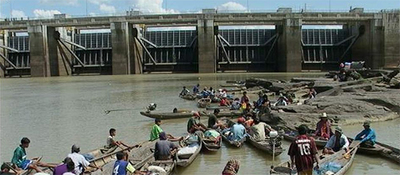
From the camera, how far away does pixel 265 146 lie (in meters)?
15.9

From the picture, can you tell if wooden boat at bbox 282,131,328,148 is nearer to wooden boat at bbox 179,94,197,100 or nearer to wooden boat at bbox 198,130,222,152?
wooden boat at bbox 198,130,222,152

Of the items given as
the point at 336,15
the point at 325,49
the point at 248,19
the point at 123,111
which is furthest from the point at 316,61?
the point at 123,111

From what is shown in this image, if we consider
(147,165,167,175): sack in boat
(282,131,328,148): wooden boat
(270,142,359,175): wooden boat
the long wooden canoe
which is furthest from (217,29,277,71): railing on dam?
(147,165,167,175): sack in boat

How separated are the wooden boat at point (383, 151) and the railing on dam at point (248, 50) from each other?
55523 millimetres

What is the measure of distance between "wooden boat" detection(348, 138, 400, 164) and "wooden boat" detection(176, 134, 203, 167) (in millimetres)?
5661

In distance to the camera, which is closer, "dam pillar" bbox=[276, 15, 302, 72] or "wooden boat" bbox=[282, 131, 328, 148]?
"wooden boat" bbox=[282, 131, 328, 148]

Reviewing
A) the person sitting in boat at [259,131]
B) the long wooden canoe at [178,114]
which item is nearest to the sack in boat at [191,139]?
the person sitting in boat at [259,131]

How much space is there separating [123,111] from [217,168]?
55.0 feet

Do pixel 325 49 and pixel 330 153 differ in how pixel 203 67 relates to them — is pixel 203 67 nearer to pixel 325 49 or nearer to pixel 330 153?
pixel 325 49

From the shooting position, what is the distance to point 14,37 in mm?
76312

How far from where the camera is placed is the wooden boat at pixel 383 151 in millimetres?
14727

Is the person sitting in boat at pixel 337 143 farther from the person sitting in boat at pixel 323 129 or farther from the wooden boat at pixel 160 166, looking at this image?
the wooden boat at pixel 160 166

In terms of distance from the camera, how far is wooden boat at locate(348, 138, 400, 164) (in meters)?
14.7

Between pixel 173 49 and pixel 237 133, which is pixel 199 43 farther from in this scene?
pixel 237 133
